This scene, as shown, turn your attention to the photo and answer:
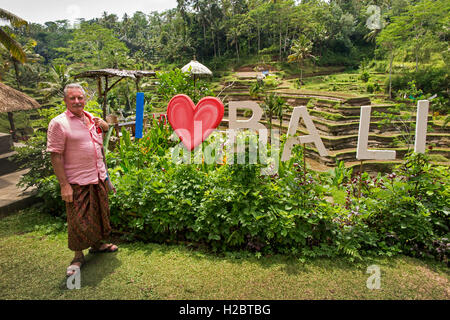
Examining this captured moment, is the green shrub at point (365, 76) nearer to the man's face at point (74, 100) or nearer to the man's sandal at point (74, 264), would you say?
the man's face at point (74, 100)

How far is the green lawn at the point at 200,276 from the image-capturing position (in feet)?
6.64

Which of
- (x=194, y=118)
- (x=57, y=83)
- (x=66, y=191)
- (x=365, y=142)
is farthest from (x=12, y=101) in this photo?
(x=57, y=83)

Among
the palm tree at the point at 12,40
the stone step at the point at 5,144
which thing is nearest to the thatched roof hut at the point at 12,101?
the stone step at the point at 5,144

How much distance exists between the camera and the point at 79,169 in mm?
2135

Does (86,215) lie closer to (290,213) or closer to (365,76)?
(290,213)

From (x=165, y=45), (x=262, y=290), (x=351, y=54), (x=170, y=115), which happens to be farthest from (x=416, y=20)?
(x=165, y=45)

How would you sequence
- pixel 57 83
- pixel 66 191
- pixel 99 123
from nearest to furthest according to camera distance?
pixel 66 191, pixel 99 123, pixel 57 83

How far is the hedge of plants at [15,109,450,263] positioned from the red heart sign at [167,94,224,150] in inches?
30.4

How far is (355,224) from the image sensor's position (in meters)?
2.58

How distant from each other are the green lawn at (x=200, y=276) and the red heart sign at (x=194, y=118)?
4.57 feet

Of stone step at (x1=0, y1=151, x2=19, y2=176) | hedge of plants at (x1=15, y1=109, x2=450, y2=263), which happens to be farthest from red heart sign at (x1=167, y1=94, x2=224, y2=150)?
stone step at (x1=0, y1=151, x2=19, y2=176)

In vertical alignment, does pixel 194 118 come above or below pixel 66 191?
above

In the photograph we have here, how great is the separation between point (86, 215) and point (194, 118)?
1.73m

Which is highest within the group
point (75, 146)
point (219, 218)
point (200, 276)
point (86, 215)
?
point (75, 146)
